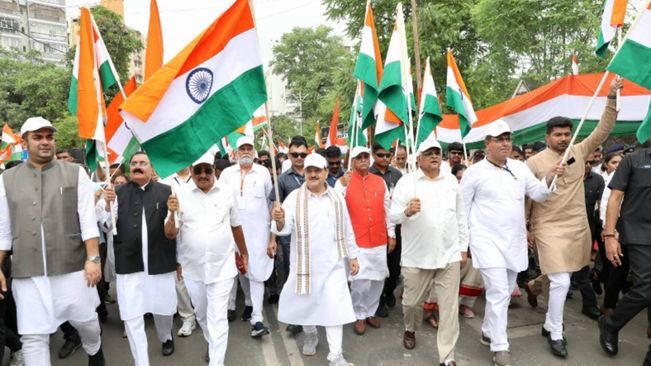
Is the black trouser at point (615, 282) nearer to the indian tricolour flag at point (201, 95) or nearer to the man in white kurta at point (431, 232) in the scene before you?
the man in white kurta at point (431, 232)

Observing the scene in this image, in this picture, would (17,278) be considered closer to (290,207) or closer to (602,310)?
(290,207)

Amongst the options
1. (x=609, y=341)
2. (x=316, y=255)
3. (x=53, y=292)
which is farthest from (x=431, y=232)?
(x=53, y=292)

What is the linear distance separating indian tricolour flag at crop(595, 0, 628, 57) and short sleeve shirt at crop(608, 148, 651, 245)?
1.06 m

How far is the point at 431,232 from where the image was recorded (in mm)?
4145

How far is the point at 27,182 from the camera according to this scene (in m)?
3.37

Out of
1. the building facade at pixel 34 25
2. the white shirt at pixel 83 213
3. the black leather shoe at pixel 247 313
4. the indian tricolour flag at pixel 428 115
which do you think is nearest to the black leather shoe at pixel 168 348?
the black leather shoe at pixel 247 313

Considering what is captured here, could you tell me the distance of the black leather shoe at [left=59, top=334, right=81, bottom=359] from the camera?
14.9 feet

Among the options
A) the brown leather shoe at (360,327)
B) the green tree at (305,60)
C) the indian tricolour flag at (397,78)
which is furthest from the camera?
the green tree at (305,60)

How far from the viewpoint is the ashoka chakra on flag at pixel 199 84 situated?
A: 3.47 m

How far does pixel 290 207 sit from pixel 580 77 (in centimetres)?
672

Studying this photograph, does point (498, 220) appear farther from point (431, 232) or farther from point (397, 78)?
point (397, 78)

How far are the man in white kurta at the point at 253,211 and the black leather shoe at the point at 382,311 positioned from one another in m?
1.33

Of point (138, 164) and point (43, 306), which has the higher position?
point (138, 164)

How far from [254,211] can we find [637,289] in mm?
3774
